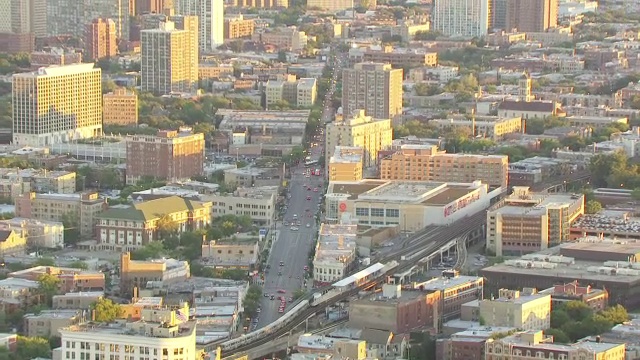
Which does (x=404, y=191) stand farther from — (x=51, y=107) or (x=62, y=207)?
(x=51, y=107)

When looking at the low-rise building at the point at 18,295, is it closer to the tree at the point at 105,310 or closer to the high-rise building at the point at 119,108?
the tree at the point at 105,310

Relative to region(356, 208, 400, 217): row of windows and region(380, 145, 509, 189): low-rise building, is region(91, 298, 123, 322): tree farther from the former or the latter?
region(380, 145, 509, 189): low-rise building

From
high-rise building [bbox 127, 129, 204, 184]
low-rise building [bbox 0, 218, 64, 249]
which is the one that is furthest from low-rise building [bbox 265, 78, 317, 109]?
low-rise building [bbox 0, 218, 64, 249]

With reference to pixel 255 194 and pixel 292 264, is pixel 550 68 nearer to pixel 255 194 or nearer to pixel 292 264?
pixel 255 194

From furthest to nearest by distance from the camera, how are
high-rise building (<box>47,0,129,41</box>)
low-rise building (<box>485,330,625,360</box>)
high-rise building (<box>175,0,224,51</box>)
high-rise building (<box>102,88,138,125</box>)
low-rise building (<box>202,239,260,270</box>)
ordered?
1. high-rise building (<box>47,0,129,41</box>)
2. high-rise building (<box>175,0,224,51</box>)
3. high-rise building (<box>102,88,138,125</box>)
4. low-rise building (<box>202,239,260,270</box>)
5. low-rise building (<box>485,330,625,360</box>)

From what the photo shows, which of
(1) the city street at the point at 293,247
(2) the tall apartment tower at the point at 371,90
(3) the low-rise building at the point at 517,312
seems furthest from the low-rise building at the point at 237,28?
(3) the low-rise building at the point at 517,312

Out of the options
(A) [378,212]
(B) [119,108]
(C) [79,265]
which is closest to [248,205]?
(A) [378,212]

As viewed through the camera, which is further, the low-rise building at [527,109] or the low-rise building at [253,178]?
the low-rise building at [527,109]
